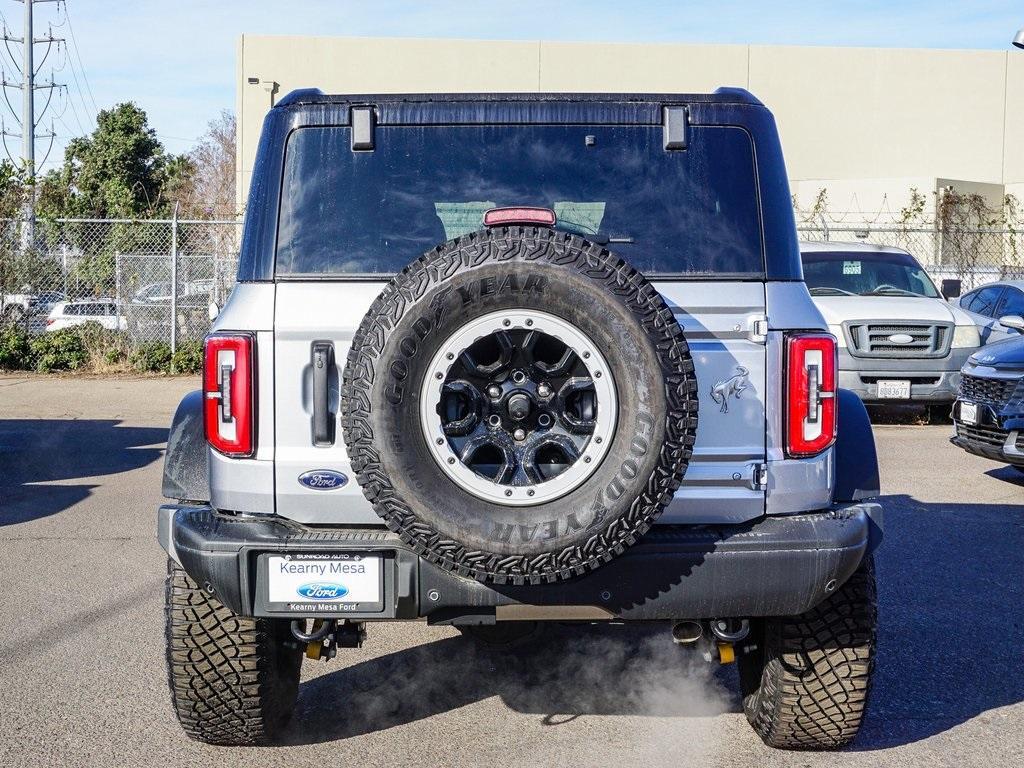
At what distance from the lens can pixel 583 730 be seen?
4184 mm

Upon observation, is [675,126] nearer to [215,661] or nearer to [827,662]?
[827,662]

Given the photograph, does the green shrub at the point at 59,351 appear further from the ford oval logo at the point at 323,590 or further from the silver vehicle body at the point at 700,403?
the ford oval logo at the point at 323,590

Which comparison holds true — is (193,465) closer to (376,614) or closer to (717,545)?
(376,614)

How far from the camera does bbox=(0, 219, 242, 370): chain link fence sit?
1680cm

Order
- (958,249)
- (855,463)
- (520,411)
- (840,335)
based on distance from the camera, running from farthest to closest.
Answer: (958,249) → (840,335) → (855,463) → (520,411)

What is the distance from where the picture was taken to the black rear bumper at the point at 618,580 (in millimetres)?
3377

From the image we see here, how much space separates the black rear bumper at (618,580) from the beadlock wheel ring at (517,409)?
1.09ft

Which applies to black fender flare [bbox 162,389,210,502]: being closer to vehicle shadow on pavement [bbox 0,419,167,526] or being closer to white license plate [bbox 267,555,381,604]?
white license plate [bbox 267,555,381,604]

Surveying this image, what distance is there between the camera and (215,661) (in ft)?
12.4

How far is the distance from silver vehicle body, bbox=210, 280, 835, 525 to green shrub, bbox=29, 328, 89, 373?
14.2m

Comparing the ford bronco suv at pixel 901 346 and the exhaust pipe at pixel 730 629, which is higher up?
the ford bronco suv at pixel 901 346

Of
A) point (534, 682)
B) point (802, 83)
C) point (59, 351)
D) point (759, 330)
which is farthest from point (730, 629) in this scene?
point (802, 83)

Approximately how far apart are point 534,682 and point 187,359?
43.2 ft

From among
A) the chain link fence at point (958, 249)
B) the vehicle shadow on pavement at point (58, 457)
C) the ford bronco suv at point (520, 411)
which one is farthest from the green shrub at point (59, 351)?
the ford bronco suv at point (520, 411)
